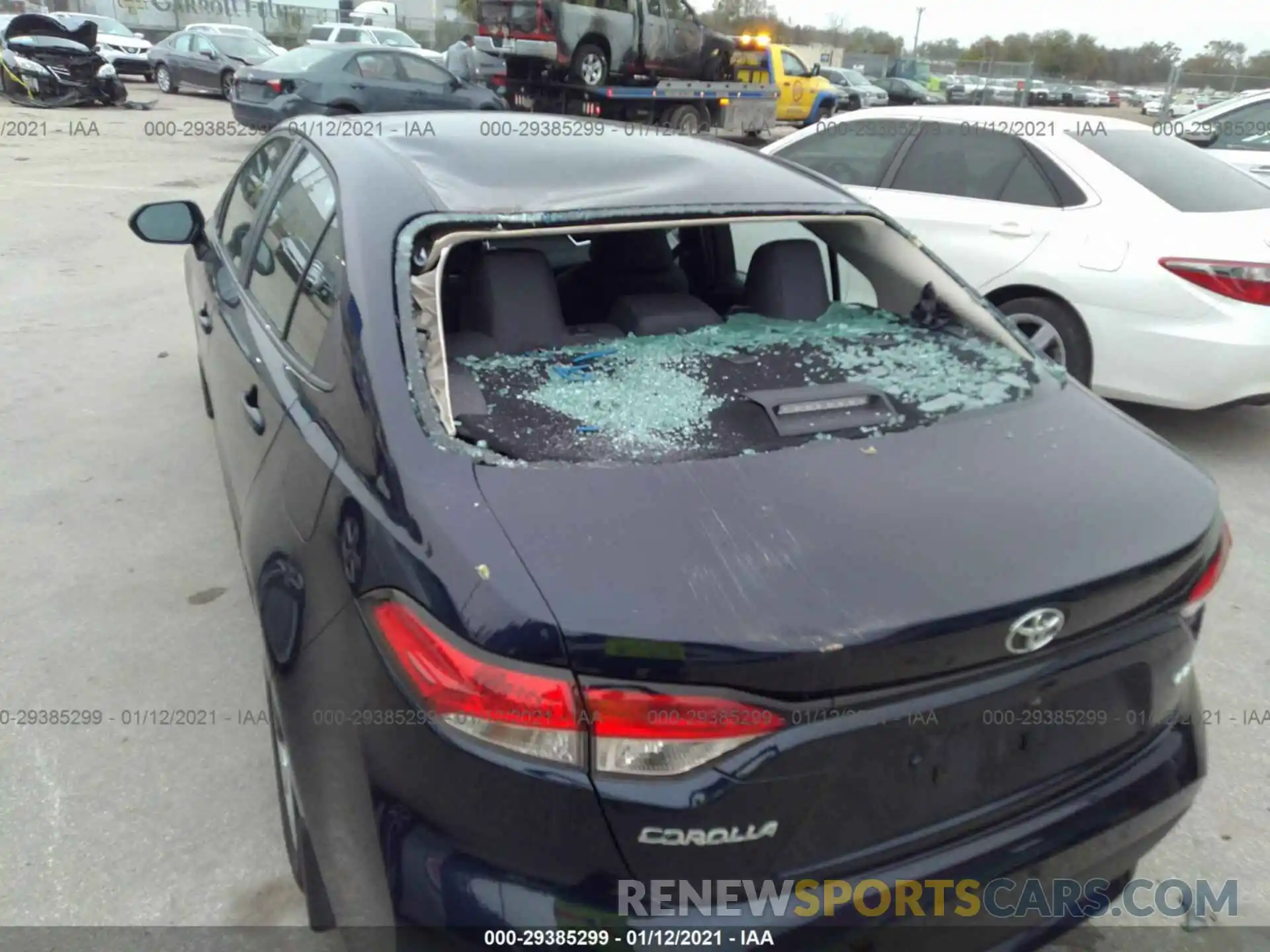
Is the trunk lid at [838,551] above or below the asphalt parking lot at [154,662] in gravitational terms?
above

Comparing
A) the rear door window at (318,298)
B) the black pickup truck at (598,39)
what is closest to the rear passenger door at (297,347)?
the rear door window at (318,298)

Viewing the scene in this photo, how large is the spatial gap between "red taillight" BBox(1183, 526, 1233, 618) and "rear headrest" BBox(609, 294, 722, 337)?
51.5 inches

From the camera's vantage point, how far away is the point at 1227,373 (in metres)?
4.42

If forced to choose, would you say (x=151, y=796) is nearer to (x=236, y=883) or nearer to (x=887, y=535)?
(x=236, y=883)

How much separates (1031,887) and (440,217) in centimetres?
171

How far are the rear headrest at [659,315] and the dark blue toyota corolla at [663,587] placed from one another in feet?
0.36

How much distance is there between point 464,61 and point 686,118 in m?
4.56

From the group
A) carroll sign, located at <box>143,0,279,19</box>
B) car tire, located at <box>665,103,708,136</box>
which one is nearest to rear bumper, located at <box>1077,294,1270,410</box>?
car tire, located at <box>665,103,708,136</box>

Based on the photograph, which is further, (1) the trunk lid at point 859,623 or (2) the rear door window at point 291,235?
(2) the rear door window at point 291,235

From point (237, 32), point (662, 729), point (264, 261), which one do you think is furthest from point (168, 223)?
point (237, 32)

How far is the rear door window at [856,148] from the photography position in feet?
18.9

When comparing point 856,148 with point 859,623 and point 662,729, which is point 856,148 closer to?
point 859,623

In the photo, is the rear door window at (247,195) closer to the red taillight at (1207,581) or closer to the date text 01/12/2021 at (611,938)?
the date text 01/12/2021 at (611,938)

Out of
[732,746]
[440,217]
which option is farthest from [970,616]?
[440,217]
